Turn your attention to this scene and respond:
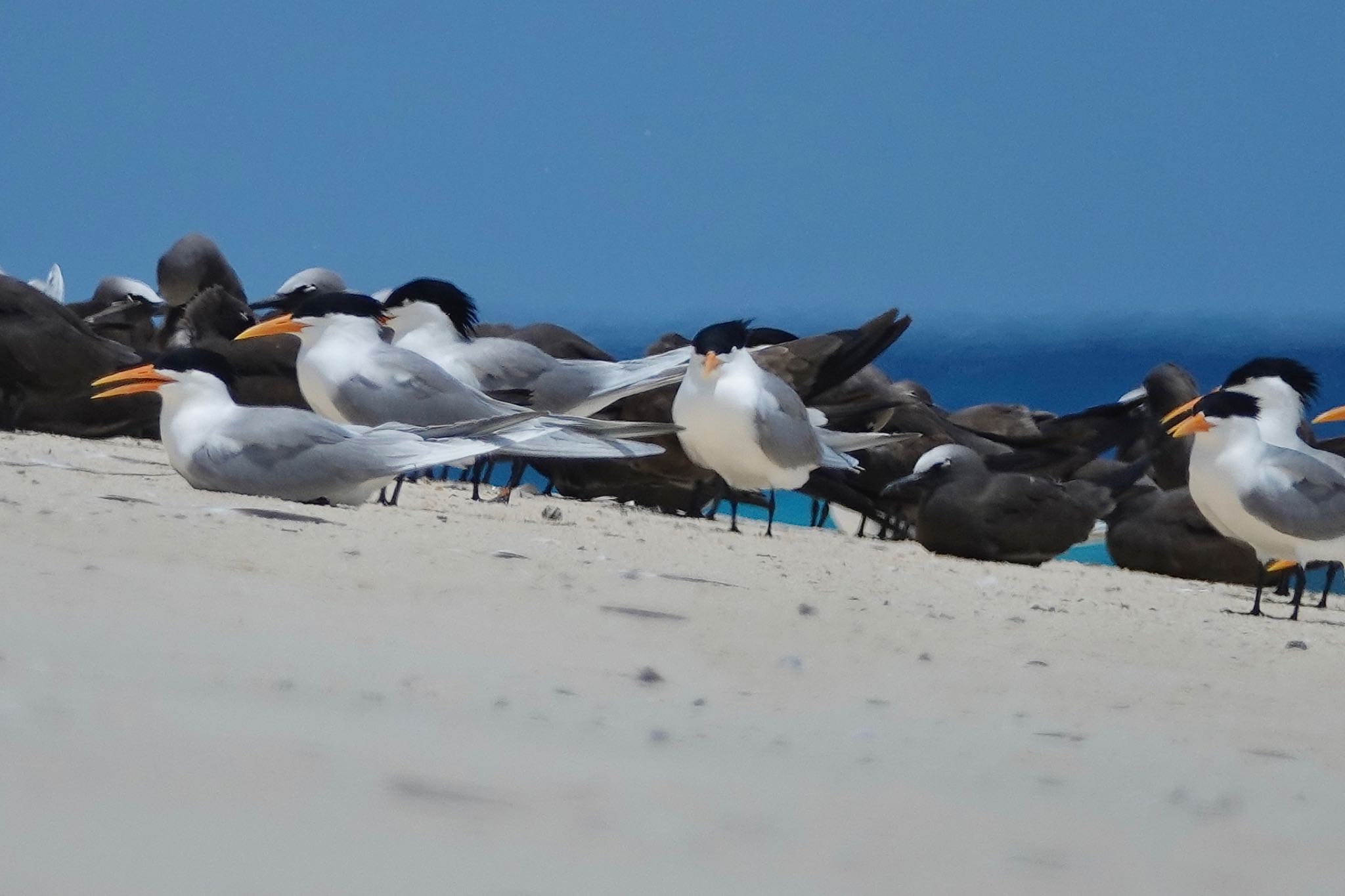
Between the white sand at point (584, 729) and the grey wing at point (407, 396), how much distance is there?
133 centimetres

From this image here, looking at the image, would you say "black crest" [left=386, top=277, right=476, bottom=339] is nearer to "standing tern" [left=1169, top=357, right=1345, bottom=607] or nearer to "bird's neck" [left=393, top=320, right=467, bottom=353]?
"bird's neck" [left=393, top=320, right=467, bottom=353]

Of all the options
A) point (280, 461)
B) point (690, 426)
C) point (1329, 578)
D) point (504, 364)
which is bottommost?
point (280, 461)

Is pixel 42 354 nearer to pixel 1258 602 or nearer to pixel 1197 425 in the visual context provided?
pixel 1197 425

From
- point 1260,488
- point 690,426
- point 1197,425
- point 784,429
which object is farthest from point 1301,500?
point 690,426

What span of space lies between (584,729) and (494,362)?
4.11 m

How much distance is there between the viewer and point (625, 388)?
6430 mm

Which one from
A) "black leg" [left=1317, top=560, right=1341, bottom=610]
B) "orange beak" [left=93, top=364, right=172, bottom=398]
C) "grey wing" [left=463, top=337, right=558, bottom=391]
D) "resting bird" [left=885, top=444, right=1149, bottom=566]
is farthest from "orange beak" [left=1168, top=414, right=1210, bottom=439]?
"orange beak" [left=93, top=364, right=172, bottom=398]

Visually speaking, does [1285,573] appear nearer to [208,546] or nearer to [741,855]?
[208,546]

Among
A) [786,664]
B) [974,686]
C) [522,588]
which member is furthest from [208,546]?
[974,686]

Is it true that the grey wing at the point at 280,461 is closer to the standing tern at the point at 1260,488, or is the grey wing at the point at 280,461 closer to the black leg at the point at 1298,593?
the standing tern at the point at 1260,488

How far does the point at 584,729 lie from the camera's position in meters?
2.04

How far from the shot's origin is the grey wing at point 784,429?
577 cm

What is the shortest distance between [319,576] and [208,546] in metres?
0.28

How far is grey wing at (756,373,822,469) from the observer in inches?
227
